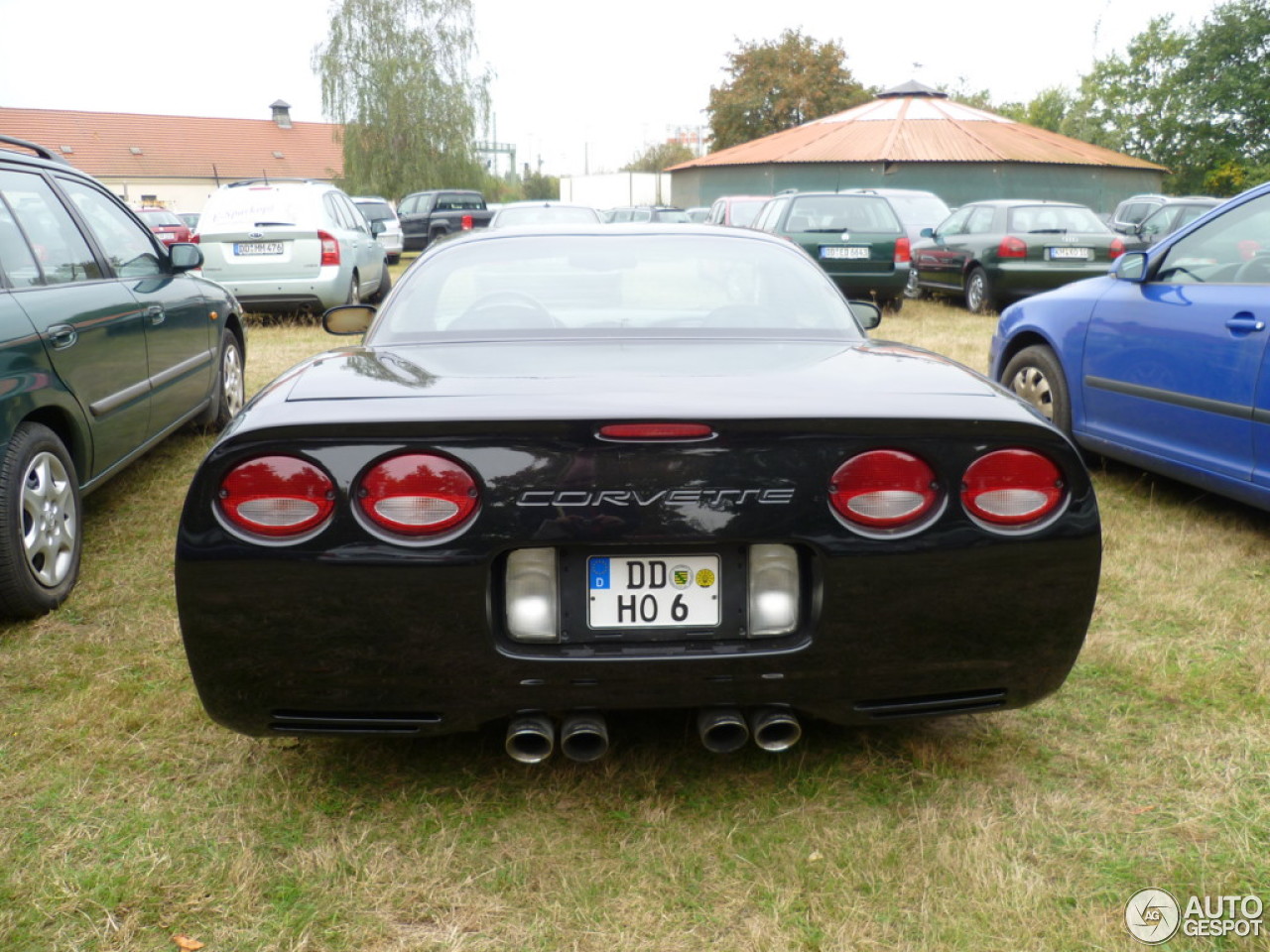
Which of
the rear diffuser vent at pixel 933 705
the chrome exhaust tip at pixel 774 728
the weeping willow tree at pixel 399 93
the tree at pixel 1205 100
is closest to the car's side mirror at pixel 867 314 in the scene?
→ the rear diffuser vent at pixel 933 705

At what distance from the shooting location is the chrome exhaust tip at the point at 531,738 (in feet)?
7.45

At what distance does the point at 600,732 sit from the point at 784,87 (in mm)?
55949

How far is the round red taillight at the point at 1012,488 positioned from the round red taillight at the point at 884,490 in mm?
89

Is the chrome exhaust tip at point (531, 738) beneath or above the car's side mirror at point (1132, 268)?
beneath

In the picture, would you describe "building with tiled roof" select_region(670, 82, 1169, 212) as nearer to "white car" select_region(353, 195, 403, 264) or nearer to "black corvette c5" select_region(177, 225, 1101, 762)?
"white car" select_region(353, 195, 403, 264)

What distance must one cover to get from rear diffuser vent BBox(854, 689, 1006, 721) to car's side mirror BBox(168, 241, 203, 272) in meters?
4.31

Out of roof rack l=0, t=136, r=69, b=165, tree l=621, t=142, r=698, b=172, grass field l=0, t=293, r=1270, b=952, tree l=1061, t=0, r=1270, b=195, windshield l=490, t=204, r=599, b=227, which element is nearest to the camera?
grass field l=0, t=293, r=1270, b=952

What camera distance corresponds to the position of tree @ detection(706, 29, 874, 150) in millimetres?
54156

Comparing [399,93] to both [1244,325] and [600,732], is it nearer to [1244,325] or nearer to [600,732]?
[1244,325]

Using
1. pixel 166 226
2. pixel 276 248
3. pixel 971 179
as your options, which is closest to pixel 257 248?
pixel 276 248

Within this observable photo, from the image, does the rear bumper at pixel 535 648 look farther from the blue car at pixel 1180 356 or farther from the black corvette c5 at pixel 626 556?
the blue car at pixel 1180 356

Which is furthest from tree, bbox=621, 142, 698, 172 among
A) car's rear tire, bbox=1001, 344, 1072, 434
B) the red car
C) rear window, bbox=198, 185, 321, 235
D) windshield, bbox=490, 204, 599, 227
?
car's rear tire, bbox=1001, 344, 1072, 434

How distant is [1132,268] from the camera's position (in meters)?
4.92

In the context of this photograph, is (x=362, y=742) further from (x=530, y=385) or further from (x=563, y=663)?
(x=530, y=385)
